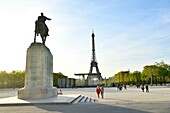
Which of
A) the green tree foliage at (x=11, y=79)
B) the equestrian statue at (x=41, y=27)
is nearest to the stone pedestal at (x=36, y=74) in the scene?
the equestrian statue at (x=41, y=27)

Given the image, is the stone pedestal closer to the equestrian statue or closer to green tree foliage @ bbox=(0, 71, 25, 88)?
the equestrian statue

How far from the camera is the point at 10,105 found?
17.1 m

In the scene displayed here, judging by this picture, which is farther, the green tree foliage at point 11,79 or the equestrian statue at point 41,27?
the green tree foliage at point 11,79

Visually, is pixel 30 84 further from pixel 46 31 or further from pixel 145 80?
pixel 145 80

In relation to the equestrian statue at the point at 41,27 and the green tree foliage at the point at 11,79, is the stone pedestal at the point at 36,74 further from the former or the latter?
the green tree foliage at the point at 11,79

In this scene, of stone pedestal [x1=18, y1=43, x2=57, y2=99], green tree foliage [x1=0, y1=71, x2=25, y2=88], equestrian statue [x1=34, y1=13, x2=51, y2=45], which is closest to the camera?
stone pedestal [x1=18, y1=43, x2=57, y2=99]

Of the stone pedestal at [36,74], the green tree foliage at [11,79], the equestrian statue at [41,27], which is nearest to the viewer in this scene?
the stone pedestal at [36,74]

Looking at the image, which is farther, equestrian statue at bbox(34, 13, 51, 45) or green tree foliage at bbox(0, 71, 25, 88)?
green tree foliage at bbox(0, 71, 25, 88)

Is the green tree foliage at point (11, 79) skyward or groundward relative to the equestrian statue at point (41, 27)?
groundward

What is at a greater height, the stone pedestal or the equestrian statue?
the equestrian statue

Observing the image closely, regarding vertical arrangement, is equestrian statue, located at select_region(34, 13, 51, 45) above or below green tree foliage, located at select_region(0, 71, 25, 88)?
above

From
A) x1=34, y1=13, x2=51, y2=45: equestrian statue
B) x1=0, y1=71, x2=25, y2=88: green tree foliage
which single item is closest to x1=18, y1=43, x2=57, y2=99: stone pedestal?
x1=34, y1=13, x2=51, y2=45: equestrian statue

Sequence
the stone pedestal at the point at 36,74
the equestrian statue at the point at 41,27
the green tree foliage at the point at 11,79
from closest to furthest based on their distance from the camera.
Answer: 1. the stone pedestal at the point at 36,74
2. the equestrian statue at the point at 41,27
3. the green tree foliage at the point at 11,79

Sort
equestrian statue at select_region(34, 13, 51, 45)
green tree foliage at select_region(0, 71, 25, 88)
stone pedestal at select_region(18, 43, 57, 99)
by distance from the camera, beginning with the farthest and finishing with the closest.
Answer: green tree foliage at select_region(0, 71, 25, 88), equestrian statue at select_region(34, 13, 51, 45), stone pedestal at select_region(18, 43, 57, 99)
